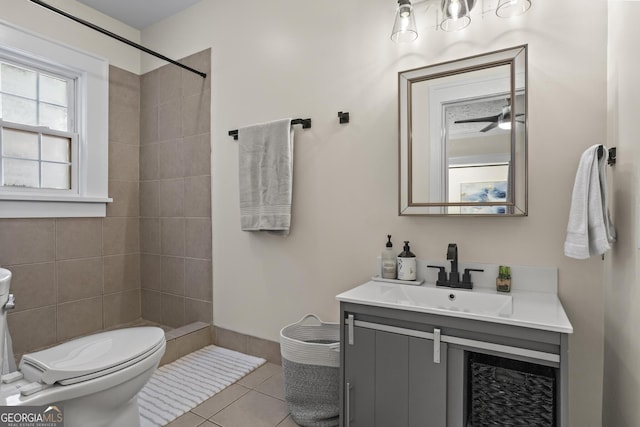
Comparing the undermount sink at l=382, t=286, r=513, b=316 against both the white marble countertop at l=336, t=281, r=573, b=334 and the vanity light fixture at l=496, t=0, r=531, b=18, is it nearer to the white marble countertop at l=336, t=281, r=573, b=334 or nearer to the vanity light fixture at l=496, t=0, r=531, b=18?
the white marble countertop at l=336, t=281, r=573, b=334

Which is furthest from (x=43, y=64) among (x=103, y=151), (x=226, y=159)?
(x=226, y=159)

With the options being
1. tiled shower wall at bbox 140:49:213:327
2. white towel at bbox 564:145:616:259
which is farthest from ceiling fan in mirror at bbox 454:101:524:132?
tiled shower wall at bbox 140:49:213:327

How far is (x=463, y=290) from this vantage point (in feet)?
5.11

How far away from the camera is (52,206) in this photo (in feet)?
7.93

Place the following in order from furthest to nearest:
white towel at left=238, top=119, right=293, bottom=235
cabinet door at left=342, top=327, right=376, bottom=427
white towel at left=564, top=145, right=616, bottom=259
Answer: white towel at left=238, top=119, right=293, bottom=235 → cabinet door at left=342, top=327, right=376, bottom=427 → white towel at left=564, top=145, right=616, bottom=259

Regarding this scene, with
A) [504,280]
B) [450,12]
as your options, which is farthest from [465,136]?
[504,280]

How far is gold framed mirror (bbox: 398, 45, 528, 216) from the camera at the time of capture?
1.52m

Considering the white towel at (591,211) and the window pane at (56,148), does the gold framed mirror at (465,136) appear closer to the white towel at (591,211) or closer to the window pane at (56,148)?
the white towel at (591,211)

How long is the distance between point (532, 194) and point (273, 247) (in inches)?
59.9

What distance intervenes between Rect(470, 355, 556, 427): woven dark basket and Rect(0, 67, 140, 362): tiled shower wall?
9.02 feet

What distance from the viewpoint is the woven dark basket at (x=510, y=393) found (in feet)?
3.76

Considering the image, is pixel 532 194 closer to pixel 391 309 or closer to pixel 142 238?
pixel 391 309

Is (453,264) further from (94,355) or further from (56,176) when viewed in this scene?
(56,176)

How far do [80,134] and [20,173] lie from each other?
0.48 metres
